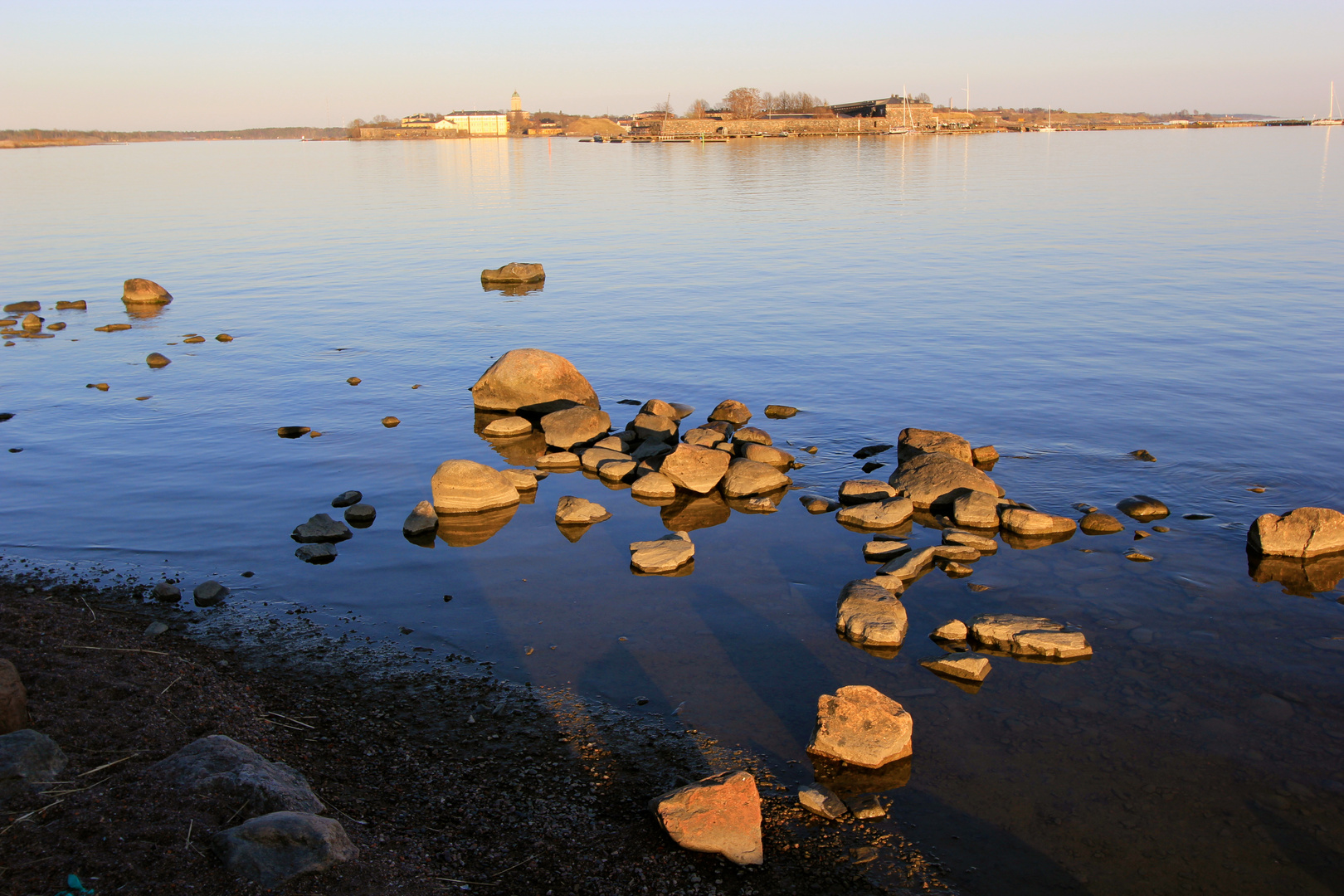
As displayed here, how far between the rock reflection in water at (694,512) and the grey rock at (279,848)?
30.2ft

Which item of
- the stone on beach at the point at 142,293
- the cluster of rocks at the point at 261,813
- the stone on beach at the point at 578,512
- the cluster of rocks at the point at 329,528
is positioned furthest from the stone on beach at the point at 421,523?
the stone on beach at the point at 142,293

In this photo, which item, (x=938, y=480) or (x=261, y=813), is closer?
(x=261, y=813)

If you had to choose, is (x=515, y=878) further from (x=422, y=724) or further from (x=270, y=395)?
(x=270, y=395)

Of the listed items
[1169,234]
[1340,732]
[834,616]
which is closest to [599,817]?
[834,616]

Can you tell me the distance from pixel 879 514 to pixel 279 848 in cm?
1088

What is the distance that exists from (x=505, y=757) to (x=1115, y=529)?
10.6 metres

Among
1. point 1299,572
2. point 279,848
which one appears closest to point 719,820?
point 279,848

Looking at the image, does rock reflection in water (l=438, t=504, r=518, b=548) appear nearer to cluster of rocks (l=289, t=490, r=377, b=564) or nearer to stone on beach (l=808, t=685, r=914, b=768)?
cluster of rocks (l=289, t=490, r=377, b=564)

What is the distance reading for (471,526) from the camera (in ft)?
50.9

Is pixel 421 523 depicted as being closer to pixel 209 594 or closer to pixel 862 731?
pixel 209 594

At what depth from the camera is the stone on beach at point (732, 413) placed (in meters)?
20.0

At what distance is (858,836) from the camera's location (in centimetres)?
805

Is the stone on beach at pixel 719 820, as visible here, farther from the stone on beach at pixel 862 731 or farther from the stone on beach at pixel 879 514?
the stone on beach at pixel 879 514

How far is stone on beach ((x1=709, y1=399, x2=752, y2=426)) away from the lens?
20000mm
